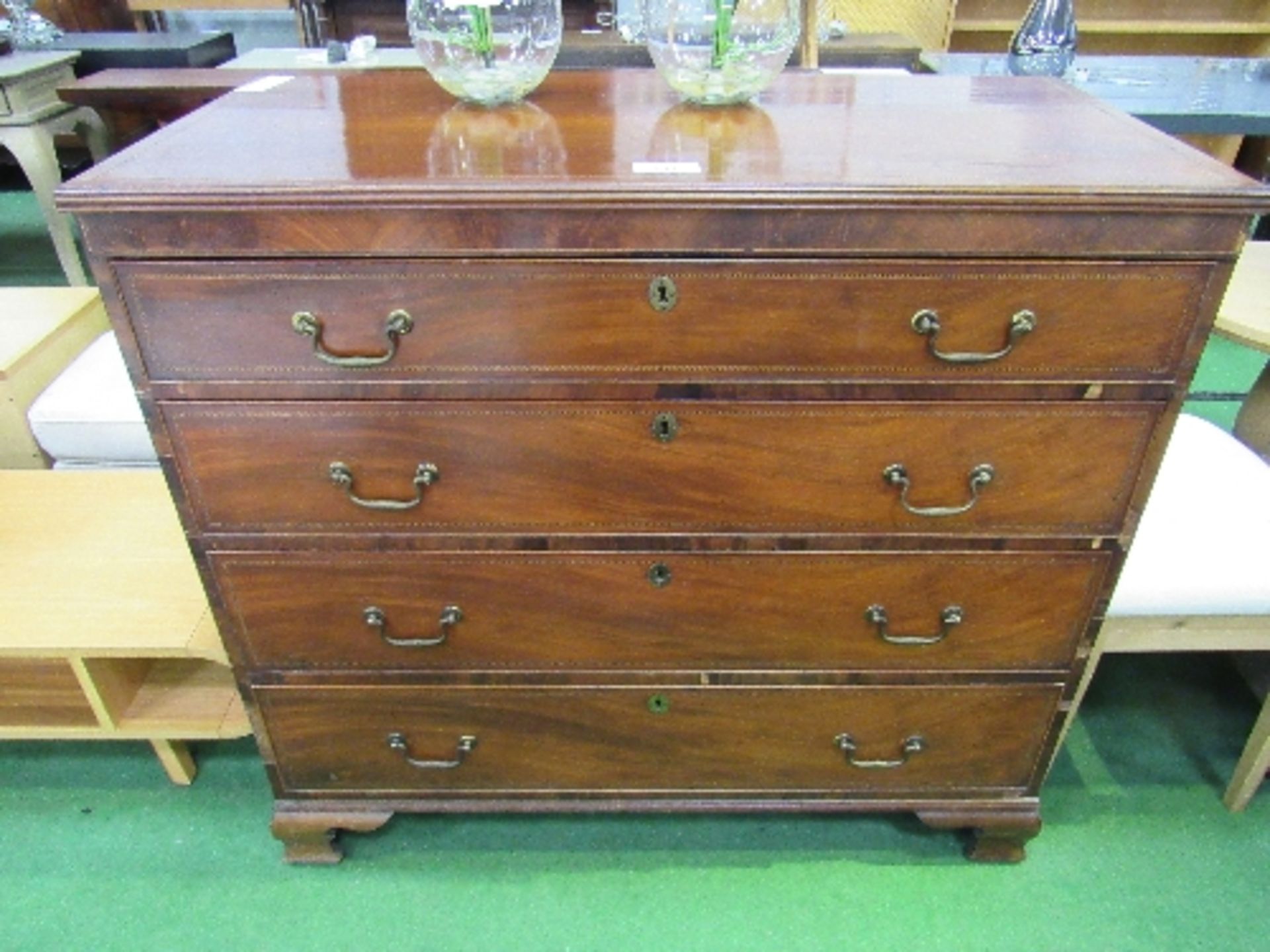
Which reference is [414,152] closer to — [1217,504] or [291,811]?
[291,811]

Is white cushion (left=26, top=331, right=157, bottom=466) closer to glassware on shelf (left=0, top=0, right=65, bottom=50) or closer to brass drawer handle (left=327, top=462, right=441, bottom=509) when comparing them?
brass drawer handle (left=327, top=462, right=441, bottom=509)

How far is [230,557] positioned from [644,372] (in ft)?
1.84

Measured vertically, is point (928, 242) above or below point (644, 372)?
above

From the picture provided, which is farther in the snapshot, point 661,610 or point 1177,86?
point 1177,86

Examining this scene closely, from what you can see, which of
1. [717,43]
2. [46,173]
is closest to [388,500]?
[717,43]

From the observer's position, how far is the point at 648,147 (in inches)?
38.5

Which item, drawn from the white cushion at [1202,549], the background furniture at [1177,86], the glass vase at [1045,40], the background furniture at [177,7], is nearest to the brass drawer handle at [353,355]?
the white cushion at [1202,549]

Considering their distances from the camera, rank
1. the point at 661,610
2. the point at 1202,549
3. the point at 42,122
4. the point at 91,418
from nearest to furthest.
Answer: the point at 661,610, the point at 1202,549, the point at 91,418, the point at 42,122

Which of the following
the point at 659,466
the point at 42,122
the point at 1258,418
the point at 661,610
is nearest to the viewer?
the point at 659,466

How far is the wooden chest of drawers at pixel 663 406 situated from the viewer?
2.92 ft

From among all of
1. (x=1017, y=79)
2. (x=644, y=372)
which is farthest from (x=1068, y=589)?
(x=1017, y=79)

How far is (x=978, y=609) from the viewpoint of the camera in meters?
1.15

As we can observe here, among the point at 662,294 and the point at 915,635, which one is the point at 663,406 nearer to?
the point at 662,294

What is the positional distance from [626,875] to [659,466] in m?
0.71
